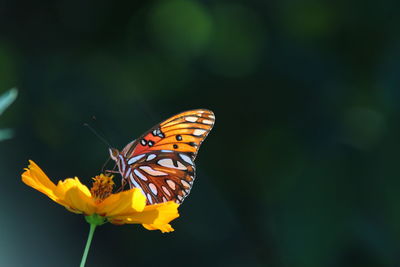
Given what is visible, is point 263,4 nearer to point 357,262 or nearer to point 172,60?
point 172,60

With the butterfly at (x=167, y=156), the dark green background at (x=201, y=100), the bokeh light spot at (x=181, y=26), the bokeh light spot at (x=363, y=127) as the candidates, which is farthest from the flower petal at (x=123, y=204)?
the bokeh light spot at (x=181, y=26)

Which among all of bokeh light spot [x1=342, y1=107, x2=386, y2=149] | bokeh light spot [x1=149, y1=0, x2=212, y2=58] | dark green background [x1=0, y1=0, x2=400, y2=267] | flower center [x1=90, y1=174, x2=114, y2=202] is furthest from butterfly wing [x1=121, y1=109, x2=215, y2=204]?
bokeh light spot [x1=149, y1=0, x2=212, y2=58]

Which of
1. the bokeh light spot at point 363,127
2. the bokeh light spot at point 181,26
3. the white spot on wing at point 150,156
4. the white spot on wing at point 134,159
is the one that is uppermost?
the bokeh light spot at point 181,26

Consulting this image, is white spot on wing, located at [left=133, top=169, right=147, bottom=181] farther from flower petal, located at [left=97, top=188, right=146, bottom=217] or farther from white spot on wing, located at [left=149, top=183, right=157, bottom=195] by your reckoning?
flower petal, located at [left=97, top=188, right=146, bottom=217]

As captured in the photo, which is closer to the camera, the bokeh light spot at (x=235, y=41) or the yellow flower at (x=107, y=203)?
the yellow flower at (x=107, y=203)

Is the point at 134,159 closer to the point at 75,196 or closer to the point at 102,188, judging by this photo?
the point at 102,188

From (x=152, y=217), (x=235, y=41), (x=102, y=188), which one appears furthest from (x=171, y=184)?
(x=235, y=41)

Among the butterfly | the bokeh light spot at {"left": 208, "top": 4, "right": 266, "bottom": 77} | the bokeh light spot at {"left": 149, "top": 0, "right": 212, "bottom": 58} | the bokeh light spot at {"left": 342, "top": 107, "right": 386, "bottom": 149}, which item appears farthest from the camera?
the bokeh light spot at {"left": 149, "top": 0, "right": 212, "bottom": 58}

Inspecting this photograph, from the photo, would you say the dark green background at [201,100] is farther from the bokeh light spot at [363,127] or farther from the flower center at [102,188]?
the flower center at [102,188]

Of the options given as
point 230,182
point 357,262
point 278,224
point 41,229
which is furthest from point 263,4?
point 41,229
